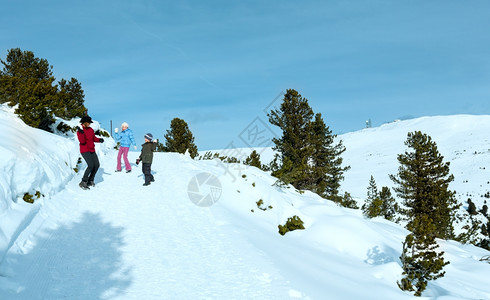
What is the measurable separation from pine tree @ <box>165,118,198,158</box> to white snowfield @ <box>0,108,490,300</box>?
67.7 ft

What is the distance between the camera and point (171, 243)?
25.2 ft

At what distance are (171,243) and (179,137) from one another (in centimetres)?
2821

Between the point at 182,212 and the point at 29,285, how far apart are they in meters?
5.02

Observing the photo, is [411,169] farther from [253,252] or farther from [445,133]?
[445,133]

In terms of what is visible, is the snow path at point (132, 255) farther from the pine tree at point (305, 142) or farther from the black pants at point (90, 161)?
the pine tree at point (305, 142)

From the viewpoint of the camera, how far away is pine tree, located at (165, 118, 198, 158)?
1389 inches

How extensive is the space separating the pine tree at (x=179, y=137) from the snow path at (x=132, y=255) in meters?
24.6

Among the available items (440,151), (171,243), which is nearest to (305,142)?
(171,243)

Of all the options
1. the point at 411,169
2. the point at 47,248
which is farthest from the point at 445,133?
the point at 47,248

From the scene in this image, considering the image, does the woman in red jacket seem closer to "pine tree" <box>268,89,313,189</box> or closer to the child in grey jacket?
the child in grey jacket

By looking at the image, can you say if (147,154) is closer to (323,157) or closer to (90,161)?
(90,161)

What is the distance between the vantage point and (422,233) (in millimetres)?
9648

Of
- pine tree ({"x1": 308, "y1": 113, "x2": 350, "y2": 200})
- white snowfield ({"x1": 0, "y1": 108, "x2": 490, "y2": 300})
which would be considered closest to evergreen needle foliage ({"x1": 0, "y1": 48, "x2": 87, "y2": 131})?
white snowfield ({"x1": 0, "y1": 108, "x2": 490, "y2": 300})

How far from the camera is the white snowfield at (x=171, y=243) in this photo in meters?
5.79
